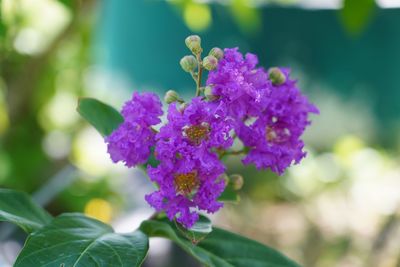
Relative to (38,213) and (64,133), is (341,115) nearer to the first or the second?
(64,133)

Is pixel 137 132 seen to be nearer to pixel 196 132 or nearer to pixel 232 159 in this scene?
pixel 196 132

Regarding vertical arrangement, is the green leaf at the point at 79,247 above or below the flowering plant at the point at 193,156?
below

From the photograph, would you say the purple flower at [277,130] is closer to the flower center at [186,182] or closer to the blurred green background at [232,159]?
the flower center at [186,182]

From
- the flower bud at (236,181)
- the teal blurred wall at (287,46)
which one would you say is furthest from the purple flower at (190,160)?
the teal blurred wall at (287,46)

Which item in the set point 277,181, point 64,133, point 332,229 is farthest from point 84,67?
point 332,229

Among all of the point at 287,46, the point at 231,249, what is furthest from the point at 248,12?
the point at 287,46
